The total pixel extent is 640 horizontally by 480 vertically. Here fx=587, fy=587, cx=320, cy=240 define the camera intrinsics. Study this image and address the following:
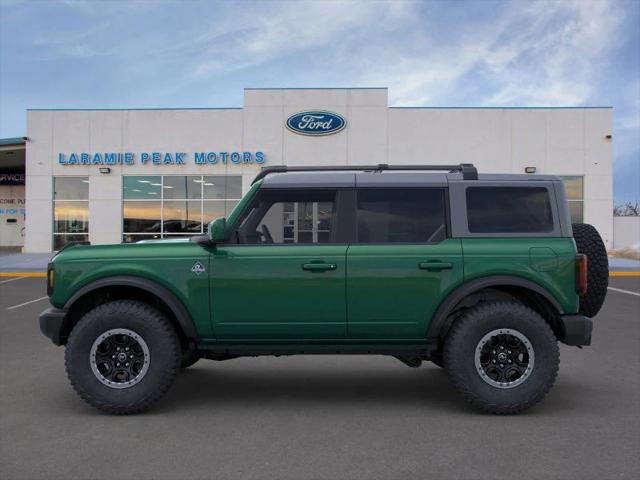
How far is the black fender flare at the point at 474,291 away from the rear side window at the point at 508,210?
419 millimetres

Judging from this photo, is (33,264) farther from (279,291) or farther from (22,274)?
(279,291)

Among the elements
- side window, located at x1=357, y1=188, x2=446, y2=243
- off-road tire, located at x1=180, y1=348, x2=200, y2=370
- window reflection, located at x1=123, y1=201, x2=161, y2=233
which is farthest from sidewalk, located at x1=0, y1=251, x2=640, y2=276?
side window, located at x1=357, y1=188, x2=446, y2=243

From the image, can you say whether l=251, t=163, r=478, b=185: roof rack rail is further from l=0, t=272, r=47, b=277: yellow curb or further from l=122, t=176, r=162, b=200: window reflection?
l=122, t=176, r=162, b=200: window reflection

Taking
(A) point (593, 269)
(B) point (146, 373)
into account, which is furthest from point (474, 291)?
Result: (B) point (146, 373)

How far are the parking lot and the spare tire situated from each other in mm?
830

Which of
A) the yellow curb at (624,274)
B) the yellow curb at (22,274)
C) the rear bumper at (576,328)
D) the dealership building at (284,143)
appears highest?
the dealership building at (284,143)

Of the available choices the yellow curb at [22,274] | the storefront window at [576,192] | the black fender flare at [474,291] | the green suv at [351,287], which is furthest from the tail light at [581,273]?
the storefront window at [576,192]

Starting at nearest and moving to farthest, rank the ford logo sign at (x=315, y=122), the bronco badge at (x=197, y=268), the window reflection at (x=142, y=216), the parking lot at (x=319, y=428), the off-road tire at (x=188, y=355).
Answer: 1. the parking lot at (x=319, y=428)
2. the bronco badge at (x=197, y=268)
3. the off-road tire at (x=188, y=355)
4. the ford logo sign at (x=315, y=122)
5. the window reflection at (x=142, y=216)

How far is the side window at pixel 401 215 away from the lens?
4.82 m

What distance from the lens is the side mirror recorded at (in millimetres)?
4609

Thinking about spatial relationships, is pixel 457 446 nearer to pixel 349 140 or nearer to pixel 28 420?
pixel 28 420

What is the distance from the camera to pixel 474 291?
4699 mm

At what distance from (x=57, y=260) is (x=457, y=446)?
3.40 meters

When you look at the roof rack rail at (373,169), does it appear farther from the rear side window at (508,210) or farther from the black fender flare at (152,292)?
the black fender flare at (152,292)
